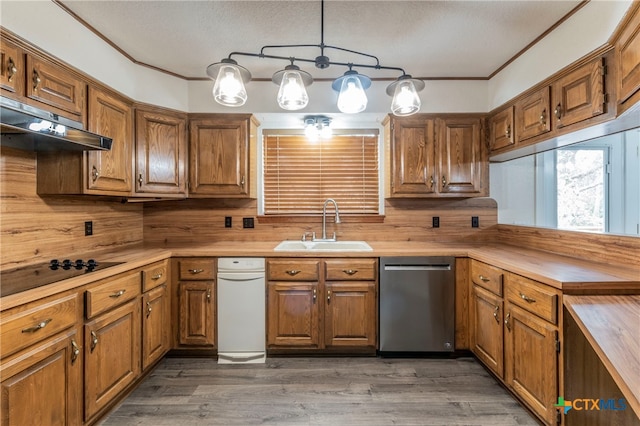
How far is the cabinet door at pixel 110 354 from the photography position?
5.26 ft

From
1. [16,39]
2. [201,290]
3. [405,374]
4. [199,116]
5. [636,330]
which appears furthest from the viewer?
[199,116]

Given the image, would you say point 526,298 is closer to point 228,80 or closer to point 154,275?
point 228,80

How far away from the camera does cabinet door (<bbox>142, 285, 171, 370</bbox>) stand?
2.08 meters

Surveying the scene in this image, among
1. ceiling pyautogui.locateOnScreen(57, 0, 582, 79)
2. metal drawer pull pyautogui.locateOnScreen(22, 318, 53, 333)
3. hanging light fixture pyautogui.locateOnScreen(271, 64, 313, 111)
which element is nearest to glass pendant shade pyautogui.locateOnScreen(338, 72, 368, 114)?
hanging light fixture pyautogui.locateOnScreen(271, 64, 313, 111)

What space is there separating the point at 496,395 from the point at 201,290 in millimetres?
2261

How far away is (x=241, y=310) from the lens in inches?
95.1

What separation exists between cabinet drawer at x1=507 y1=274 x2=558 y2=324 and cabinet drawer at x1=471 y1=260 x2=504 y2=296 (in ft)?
0.31

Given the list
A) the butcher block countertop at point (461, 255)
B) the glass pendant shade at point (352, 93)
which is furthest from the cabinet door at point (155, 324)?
the glass pendant shade at point (352, 93)

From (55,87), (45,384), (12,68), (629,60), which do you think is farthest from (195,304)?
(629,60)

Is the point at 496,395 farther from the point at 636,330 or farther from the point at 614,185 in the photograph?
the point at 614,185

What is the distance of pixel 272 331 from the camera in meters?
2.42

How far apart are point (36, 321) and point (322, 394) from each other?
1.62 metres

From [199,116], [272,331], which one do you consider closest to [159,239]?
[199,116]

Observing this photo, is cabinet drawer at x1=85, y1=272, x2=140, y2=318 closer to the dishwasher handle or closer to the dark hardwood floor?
the dark hardwood floor
